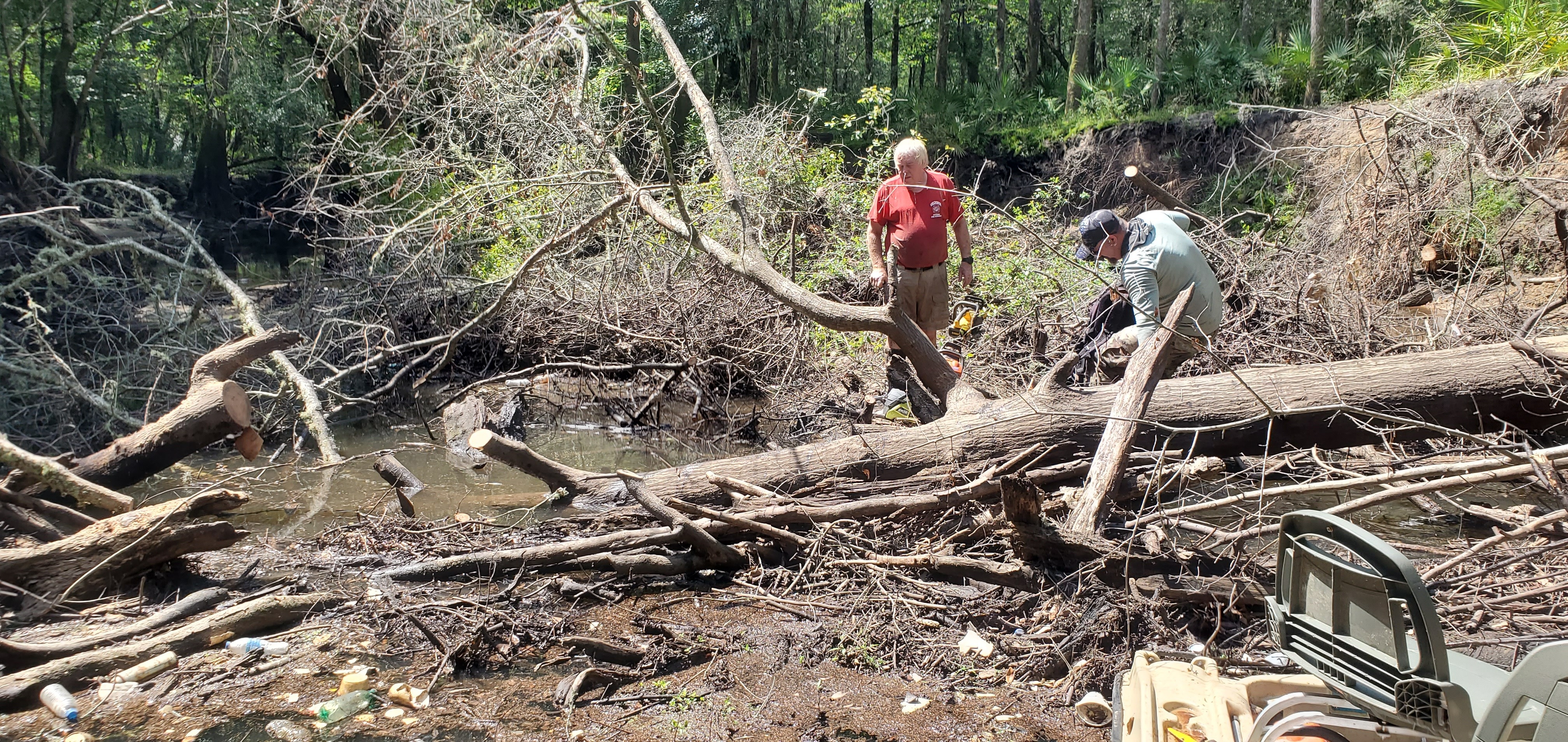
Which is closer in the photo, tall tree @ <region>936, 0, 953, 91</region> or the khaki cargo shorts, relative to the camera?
the khaki cargo shorts

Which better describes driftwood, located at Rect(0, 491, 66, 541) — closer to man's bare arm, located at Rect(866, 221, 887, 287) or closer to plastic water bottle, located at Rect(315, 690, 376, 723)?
plastic water bottle, located at Rect(315, 690, 376, 723)

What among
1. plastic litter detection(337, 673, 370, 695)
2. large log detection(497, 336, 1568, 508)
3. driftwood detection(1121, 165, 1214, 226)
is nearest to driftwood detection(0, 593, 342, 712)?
plastic litter detection(337, 673, 370, 695)

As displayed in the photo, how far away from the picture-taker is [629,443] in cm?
813

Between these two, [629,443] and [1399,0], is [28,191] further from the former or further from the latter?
[1399,0]

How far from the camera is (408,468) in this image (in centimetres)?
715

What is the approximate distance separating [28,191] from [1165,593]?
406 inches

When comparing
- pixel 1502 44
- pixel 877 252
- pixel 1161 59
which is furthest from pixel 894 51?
pixel 877 252

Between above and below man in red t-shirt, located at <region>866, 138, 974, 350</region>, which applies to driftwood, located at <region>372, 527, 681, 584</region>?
below

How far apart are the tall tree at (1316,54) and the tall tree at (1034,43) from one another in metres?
7.04

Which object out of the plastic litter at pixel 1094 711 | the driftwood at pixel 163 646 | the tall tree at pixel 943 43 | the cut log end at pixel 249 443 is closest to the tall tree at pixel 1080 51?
the tall tree at pixel 943 43

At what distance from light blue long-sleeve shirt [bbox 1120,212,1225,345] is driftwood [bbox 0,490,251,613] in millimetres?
4644

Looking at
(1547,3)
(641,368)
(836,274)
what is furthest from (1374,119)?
(641,368)

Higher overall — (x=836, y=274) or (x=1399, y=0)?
(x=1399, y=0)

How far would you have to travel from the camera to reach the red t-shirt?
21.2ft
